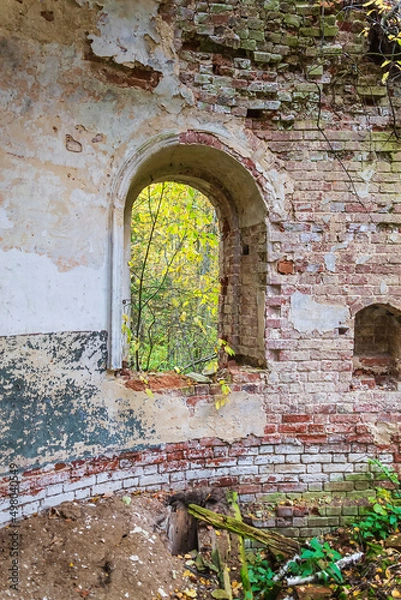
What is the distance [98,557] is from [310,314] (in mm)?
2325

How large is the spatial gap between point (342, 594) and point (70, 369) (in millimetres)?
2315

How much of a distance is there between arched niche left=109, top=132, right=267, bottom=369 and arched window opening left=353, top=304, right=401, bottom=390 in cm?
95

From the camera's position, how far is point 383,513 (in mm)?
3508

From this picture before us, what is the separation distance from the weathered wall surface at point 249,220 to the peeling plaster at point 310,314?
0.02 metres

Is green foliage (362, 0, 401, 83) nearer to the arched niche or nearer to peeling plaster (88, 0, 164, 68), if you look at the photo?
the arched niche

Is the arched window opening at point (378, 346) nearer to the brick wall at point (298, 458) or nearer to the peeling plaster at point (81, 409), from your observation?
the brick wall at point (298, 458)

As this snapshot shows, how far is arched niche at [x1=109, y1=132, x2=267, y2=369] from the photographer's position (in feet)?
10.7

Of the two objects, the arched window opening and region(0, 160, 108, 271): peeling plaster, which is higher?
region(0, 160, 108, 271): peeling plaster

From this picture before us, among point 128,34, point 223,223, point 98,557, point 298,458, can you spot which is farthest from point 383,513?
point 128,34

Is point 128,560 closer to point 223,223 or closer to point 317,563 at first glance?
point 317,563

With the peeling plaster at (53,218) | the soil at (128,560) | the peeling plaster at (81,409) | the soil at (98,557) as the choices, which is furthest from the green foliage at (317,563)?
the peeling plaster at (53,218)

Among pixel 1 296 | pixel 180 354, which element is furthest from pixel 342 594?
pixel 180 354

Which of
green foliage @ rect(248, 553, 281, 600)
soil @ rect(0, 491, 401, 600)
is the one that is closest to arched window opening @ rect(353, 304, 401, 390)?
soil @ rect(0, 491, 401, 600)

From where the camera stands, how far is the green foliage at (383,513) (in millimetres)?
3417
